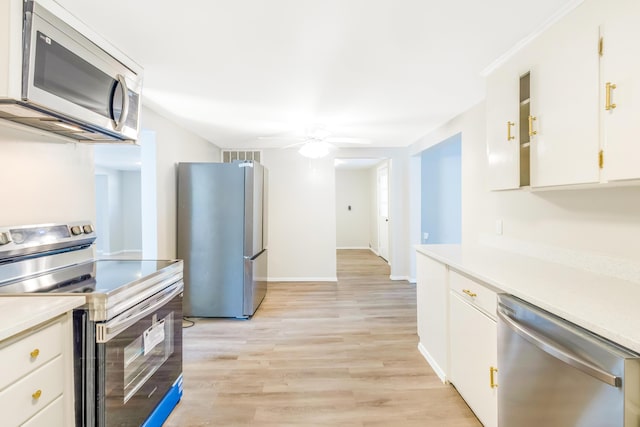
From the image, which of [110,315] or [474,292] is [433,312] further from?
[110,315]

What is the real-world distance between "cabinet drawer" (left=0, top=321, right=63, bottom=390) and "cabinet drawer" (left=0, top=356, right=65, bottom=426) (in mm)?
26

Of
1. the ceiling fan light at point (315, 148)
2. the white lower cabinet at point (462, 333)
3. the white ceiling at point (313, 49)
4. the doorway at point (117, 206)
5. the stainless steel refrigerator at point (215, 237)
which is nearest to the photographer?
the white ceiling at point (313, 49)

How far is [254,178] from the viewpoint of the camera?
133 inches

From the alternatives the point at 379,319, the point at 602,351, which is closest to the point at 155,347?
the point at 602,351

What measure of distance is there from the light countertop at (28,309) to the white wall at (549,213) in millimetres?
2486

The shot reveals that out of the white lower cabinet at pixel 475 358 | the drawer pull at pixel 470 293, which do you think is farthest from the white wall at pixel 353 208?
the drawer pull at pixel 470 293

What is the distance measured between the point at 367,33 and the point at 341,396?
226 cm

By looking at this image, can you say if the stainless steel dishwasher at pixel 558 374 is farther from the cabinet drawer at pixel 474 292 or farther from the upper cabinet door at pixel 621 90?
the upper cabinet door at pixel 621 90

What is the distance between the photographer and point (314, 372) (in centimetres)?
226

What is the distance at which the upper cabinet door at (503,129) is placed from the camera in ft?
5.90

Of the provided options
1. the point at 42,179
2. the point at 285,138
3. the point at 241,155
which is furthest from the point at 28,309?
the point at 241,155

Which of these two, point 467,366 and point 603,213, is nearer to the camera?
point 603,213

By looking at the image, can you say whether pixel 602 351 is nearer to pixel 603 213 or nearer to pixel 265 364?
pixel 603 213

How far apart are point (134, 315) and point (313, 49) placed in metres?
1.75
